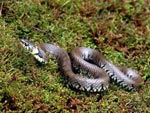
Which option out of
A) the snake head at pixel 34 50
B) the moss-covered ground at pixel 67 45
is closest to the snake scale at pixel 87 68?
the snake head at pixel 34 50

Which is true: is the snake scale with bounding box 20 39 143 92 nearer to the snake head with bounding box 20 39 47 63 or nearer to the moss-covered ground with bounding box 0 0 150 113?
the snake head with bounding box 20 39 47 63

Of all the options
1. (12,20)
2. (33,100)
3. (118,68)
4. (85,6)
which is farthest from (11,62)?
(85,6)

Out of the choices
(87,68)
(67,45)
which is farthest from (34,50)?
(67,45)

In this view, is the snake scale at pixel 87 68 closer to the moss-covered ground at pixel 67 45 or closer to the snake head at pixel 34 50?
the snake head at pixel 34 50

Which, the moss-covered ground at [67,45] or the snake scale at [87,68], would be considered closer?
the moss-covered ground at [67,45]

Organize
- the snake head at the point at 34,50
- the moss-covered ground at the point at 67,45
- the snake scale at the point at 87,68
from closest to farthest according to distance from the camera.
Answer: the moss-covered ground at the point at 67,45 → the snake scale at the point at 87,68 → the snake head at the point at 34,50

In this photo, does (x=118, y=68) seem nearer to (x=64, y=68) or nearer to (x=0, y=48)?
(x=64, y=68)
